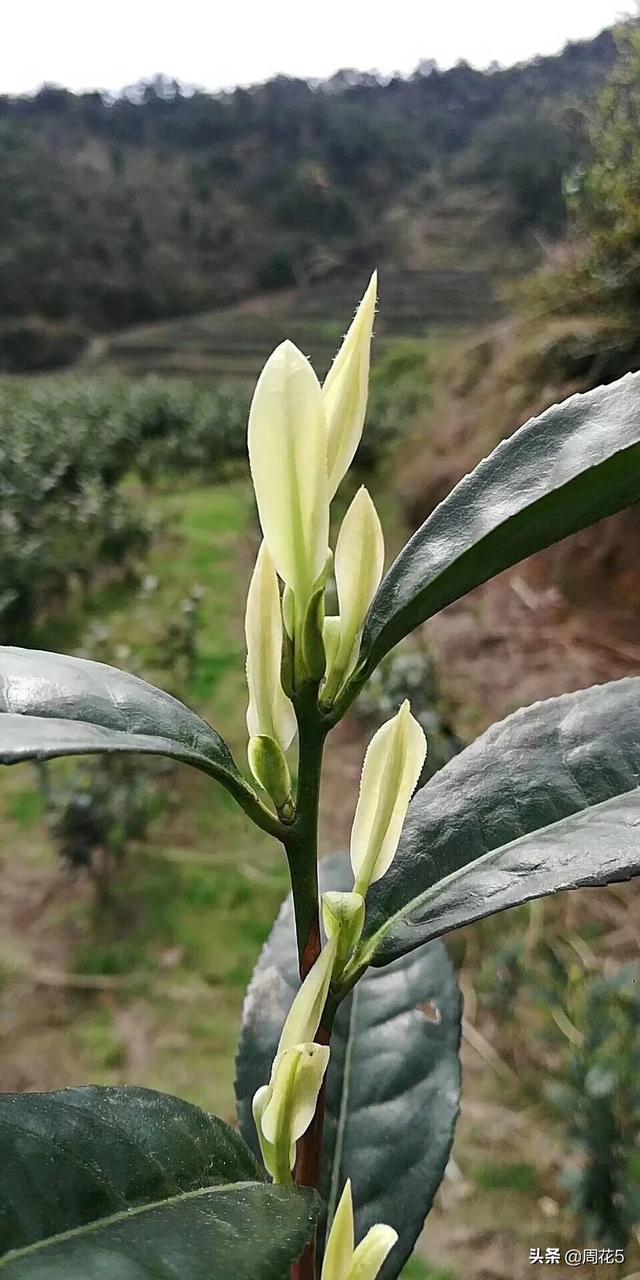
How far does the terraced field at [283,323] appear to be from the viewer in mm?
6734

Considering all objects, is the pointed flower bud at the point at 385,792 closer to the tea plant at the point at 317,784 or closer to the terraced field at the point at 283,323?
the tea plant at the point at 317,784

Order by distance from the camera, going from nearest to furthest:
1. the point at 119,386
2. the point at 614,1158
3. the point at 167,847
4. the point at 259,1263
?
1. the point at 259,1263
2. the point at 614,1158
3. the point at 167,847
4. the point at 119,386

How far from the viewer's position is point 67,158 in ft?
38.1

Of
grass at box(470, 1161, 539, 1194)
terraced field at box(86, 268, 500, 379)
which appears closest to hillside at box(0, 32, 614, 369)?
terraced field at box(86, 268, 500, 379)

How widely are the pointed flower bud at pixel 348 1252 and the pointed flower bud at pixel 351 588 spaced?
219 mm

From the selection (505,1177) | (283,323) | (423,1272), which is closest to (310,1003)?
(423,1272)

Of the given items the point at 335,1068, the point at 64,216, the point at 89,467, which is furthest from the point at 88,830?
the point at 64,216

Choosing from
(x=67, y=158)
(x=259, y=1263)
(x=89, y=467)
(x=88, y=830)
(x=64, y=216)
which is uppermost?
(x=67, y=158)

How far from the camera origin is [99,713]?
288 mm

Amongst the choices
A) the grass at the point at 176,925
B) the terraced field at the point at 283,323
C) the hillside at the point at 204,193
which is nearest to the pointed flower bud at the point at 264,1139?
the grass at the point at 176,925

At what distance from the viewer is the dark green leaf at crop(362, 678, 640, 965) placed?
0.30 m

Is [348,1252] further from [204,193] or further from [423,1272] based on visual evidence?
[204,193]

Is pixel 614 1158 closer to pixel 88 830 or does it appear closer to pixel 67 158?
Answer: pixel 88 830

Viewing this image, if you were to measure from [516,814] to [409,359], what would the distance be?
710 cm
